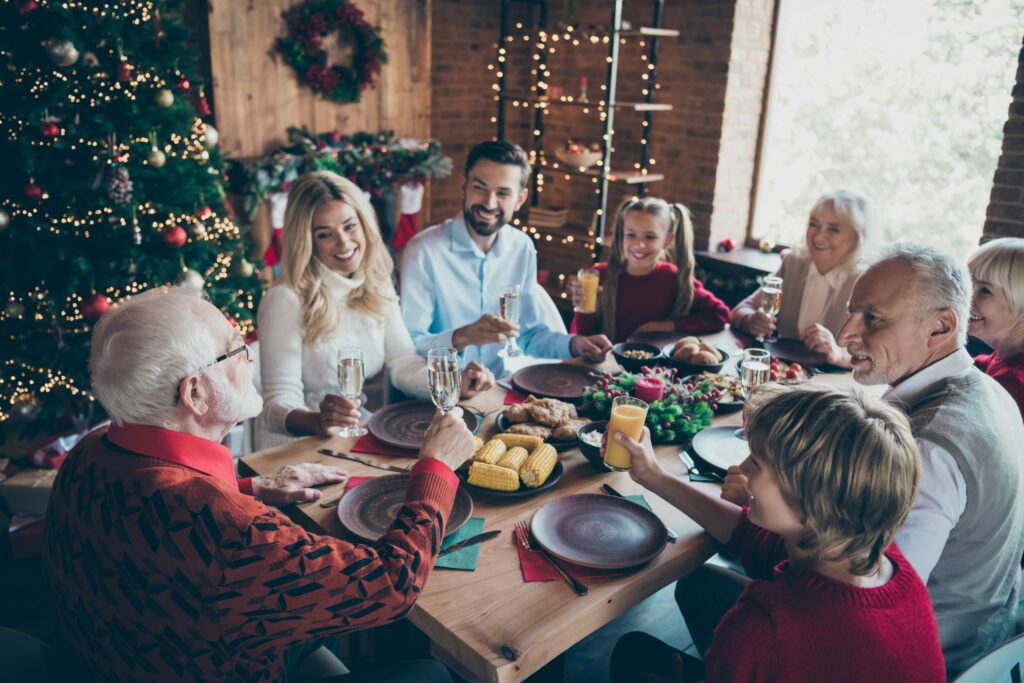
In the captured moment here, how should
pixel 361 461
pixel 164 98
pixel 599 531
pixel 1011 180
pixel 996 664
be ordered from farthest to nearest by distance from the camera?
pixel 1011 180 → pixel 164 98 → pixel 361 461 → pixel 599 531 → pixel 996 664

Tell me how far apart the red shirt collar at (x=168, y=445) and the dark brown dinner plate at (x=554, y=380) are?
112 cm

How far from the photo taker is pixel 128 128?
342 centimetres

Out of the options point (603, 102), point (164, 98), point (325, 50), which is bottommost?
point (164, 98)

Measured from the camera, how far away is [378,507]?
1.66 metres

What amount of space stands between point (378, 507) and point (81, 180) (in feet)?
8.56

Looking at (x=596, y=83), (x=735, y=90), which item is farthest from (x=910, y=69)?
(x=596, y=83)

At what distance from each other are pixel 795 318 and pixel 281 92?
144 inches

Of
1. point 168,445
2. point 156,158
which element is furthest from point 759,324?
point 156,158

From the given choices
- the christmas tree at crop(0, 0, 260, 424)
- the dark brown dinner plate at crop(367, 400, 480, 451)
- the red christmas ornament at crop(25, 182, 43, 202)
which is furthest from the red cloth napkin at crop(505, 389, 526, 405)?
the red christmas ornament at crop(25, 182, 43, 202)

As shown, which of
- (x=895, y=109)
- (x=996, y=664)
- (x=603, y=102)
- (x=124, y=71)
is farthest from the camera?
(x=603, y=102)

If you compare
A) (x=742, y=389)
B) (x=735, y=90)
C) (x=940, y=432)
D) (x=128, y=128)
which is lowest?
(x=742, y=389)

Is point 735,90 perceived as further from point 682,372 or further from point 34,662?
point 34,662

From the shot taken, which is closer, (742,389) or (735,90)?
(742,389)

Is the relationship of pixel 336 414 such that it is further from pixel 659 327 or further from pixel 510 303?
pixel 659 327
